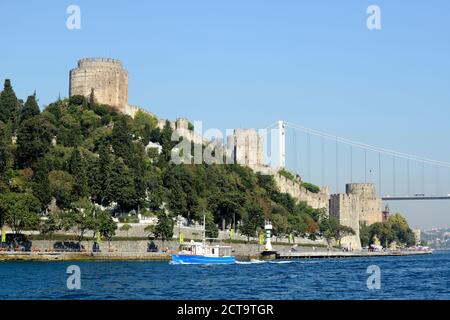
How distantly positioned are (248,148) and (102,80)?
2394 centimetres

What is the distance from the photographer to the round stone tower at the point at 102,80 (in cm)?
Result: 8669

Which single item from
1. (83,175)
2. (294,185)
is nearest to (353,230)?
(294,185)

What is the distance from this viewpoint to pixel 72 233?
58719 mm

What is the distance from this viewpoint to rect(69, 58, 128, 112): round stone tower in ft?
284

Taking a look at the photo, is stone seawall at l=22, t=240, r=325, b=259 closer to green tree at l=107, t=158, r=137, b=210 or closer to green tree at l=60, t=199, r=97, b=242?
green tree at l=60, t=199, r=97, b=242

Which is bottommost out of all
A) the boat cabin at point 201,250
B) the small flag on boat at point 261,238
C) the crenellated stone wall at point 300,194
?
the boat cabin at point 201,250

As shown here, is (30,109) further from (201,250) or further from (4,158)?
(201,250)

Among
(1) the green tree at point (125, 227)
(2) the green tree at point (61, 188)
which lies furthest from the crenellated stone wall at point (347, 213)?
(2) the green tree at point (61, 188)

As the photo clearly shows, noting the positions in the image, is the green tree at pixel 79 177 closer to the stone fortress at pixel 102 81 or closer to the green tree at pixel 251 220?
the green tree at pixel 251 220

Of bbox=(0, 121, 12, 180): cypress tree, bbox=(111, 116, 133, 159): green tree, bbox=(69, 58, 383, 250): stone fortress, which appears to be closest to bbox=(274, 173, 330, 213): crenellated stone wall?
bbox=(69, 58, 383, 250): stone fortress

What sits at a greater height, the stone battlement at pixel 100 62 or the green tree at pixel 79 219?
the stone battlement at pixel 100 62

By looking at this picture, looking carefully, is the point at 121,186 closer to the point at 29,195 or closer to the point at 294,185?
the point at 29,195
